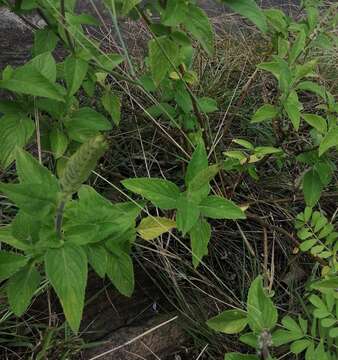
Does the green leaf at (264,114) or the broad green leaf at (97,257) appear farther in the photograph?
the green leaf at (264,114)

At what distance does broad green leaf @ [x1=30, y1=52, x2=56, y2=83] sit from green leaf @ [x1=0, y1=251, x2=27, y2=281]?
464 millimetres

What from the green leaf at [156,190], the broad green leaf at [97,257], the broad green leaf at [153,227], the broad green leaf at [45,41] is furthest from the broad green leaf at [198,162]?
the broad green leaf at [45,41]

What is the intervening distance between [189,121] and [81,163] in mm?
986

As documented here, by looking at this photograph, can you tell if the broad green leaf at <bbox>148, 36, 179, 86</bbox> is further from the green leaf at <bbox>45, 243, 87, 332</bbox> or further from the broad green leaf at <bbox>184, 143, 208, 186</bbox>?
the green leaf at <bbox>45, 243, 87, 332</bbox>

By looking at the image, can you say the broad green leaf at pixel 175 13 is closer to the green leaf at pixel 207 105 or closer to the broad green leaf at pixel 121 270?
the green leaf at pixel 207 105

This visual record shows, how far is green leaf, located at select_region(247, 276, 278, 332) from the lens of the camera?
113cm

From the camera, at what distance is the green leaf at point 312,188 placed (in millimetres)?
1531

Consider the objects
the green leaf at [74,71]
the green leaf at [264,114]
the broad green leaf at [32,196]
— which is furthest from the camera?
the green leaf at [264,114]

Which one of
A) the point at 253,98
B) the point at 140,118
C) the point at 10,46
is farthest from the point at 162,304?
the point at 10,46

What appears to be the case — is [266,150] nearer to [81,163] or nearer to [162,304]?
[162,304]

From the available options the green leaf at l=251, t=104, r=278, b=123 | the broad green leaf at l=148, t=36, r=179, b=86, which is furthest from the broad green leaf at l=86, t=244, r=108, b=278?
the green leaf at l=251, t=104, r=278, b=123

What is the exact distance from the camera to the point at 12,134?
135 cm

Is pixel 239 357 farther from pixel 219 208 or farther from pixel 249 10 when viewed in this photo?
pixel 249 10

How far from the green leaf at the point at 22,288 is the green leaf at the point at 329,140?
29.8 inches
